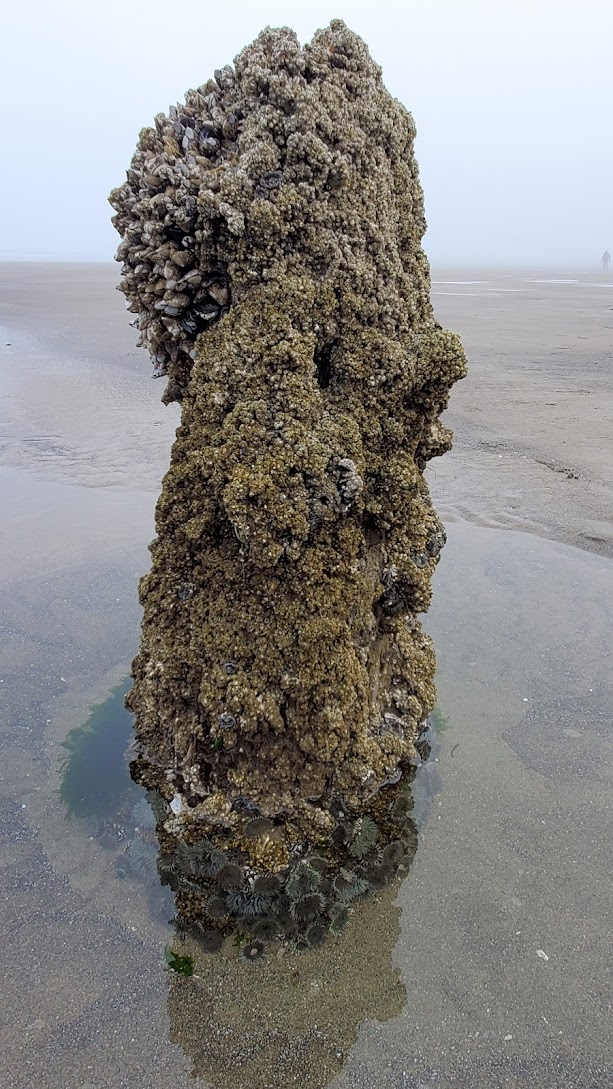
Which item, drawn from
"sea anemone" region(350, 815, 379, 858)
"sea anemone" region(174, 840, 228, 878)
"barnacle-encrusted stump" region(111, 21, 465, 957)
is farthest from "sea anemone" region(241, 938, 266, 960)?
"sea anemone" region(350, 815, 379, 858)

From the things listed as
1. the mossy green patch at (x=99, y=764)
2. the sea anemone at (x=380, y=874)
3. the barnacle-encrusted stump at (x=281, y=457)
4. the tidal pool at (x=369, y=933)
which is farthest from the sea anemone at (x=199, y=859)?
the sea anemone at (x=380, y=874)

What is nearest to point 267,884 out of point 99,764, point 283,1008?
point 283,1008

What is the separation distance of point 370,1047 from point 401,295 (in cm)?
365

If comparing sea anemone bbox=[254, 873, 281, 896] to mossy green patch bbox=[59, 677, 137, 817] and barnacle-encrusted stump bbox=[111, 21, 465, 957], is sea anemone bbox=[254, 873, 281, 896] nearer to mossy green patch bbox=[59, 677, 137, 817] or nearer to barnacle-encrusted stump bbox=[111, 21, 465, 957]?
barnacle-encrusted stump bbox=[111, 21, 465, 957]

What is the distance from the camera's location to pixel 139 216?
10.7 feet

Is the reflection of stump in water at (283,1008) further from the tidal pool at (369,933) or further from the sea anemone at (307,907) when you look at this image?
the sea anemone at (307,907)

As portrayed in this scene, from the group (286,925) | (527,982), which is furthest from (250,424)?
(527,982)

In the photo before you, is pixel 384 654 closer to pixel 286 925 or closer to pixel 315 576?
pixel 315 576

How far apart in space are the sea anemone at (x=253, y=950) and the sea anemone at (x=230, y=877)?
25 centimetres

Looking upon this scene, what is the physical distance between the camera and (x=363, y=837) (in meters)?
3.61

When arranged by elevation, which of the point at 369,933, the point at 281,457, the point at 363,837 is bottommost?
the point at 369,933

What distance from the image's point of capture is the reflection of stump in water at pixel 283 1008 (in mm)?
2709

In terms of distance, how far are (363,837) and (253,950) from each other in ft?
2.67

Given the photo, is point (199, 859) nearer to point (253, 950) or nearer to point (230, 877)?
point (230, 877)
